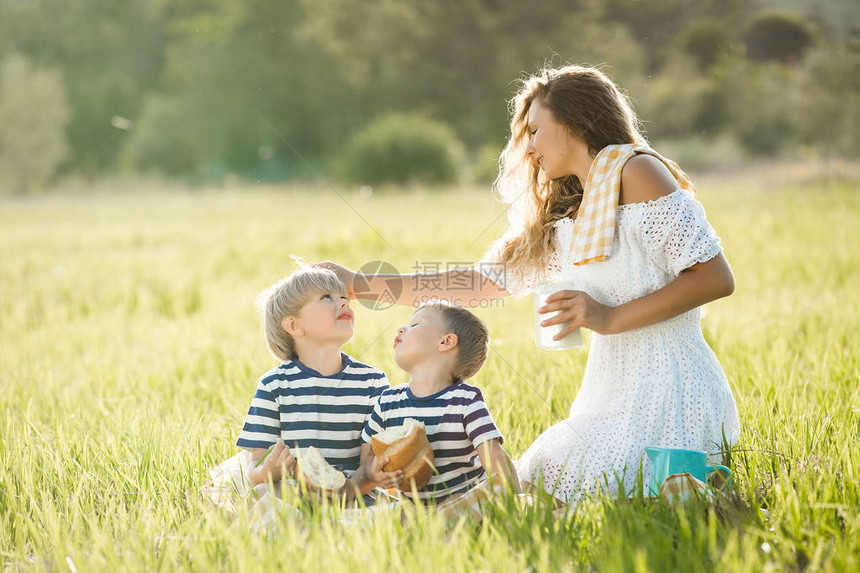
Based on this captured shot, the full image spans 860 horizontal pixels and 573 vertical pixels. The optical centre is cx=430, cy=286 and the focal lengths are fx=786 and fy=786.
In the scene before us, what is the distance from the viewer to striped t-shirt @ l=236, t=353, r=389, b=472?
2.10 m

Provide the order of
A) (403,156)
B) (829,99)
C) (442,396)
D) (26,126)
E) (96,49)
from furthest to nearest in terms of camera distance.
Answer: (96,49) → (26,126) → (403,156) → (829,99) → (442,396)

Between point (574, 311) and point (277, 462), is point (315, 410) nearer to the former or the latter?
point (277, 462)

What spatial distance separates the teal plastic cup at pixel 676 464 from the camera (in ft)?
5.99

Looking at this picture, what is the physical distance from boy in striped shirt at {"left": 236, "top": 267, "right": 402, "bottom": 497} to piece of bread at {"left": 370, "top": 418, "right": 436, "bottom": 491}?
0.47 ft

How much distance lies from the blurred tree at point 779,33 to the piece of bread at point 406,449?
11362 millimetres

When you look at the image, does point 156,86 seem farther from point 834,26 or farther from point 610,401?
point 610,401

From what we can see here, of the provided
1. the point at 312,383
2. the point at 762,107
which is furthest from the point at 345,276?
the point at 762,107

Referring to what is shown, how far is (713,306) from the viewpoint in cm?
489

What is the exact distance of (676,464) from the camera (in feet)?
5.99

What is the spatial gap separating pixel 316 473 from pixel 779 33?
12601 mm

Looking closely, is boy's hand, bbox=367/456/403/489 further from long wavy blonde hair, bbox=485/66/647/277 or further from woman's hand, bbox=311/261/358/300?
long wavy blonde hair, bbox=485/66/647/277

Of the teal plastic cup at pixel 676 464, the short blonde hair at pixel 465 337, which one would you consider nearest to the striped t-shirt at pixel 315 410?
the short blonde hair at pixel 465 337

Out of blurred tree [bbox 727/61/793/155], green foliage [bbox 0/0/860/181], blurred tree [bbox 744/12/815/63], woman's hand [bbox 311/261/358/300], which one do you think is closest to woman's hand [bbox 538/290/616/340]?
woman's hand [bbox 311/261/358/300]

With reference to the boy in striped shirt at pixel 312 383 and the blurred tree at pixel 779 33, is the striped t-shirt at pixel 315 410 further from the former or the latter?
the blurred tree at pixel 779 33
